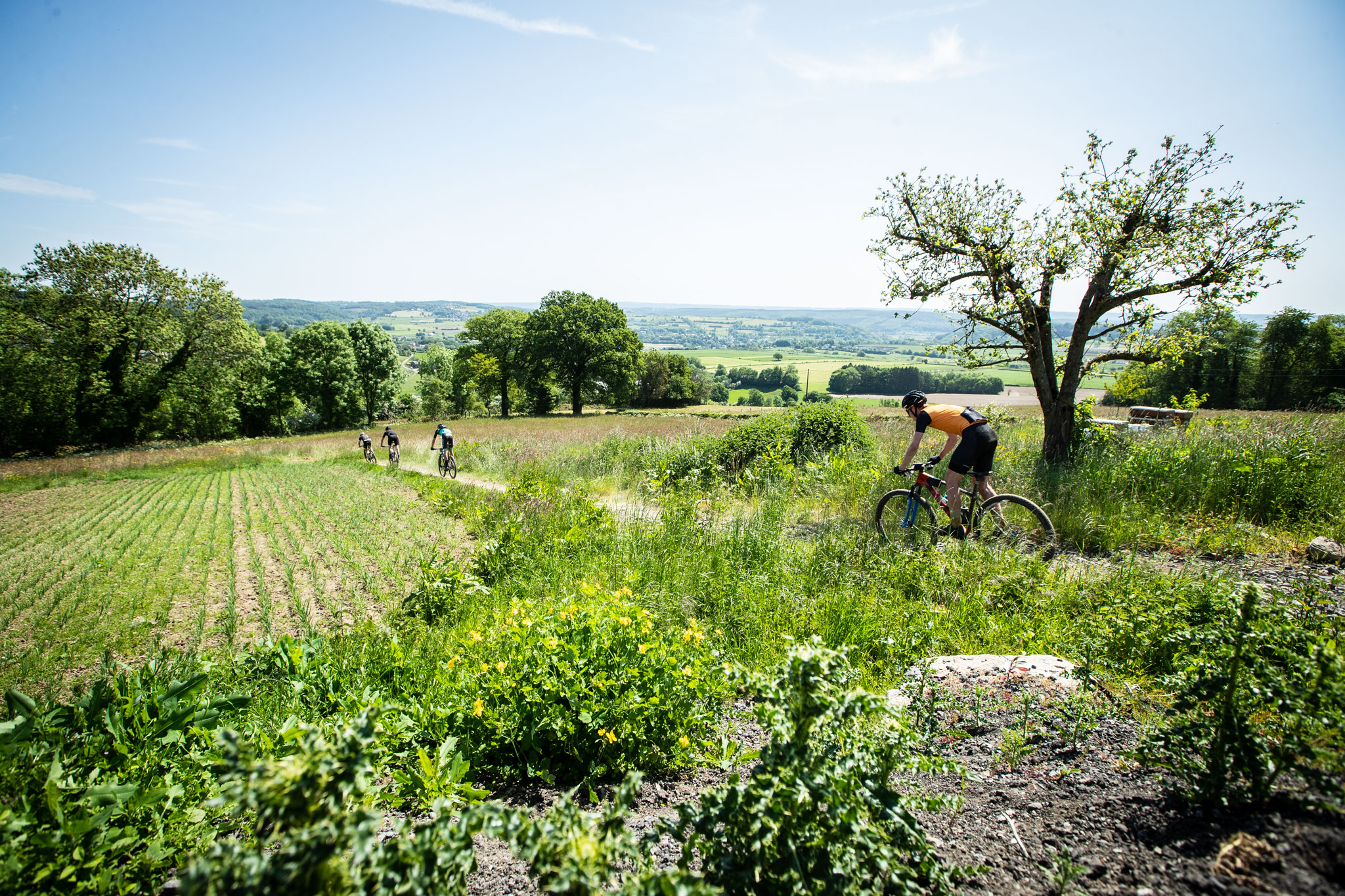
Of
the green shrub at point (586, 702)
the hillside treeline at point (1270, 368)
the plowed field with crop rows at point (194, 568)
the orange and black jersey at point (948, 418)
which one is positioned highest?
the hillside treeline at point (1270, 368)

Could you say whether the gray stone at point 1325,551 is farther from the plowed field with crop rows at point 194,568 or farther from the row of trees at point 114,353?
the row of trees at point 114,353

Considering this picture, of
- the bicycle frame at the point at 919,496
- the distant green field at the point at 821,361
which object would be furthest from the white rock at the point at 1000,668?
the distant green field at the point at 821,361

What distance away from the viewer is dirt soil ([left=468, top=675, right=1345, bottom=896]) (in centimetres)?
163

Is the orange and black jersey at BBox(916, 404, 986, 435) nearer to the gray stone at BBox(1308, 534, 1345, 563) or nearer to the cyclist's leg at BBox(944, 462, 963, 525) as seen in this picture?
the cyclist's leg at BBox(944, 462, 963, 525)

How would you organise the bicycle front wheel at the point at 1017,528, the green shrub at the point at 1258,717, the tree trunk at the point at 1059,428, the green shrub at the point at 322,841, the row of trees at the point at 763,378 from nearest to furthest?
the green shrub at the point at 322,841 → the green shrub at the point at 1258,717 → the bicycle front wheel at the point at 1017,528 → the tree trunk at the point at 1059,428 → the row of trees at the point at 763,378

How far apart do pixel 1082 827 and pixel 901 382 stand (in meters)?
74.0

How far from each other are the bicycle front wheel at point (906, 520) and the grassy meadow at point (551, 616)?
0.29 metres

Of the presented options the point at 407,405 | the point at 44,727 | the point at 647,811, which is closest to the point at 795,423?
the point at 647,811

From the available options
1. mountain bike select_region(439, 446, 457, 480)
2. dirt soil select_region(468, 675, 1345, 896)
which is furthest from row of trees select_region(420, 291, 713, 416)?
dirt soil select_region(468, 675, 1345, 896)

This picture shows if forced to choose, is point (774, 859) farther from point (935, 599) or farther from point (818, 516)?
point (818, 516)

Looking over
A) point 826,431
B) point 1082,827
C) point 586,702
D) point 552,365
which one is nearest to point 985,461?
point 1082,827

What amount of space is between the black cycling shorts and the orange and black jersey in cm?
13

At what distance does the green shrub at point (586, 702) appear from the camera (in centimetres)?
309

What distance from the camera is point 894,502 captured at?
25.4 feet
